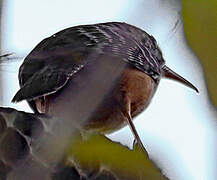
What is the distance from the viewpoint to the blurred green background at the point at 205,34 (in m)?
0.35

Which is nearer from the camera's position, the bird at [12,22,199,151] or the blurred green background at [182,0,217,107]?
the blurred green background at [182,0,217,107]

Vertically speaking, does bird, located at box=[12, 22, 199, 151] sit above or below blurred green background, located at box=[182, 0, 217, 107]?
below

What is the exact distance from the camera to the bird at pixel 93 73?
1145mm

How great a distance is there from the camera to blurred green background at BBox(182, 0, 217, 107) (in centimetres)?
35

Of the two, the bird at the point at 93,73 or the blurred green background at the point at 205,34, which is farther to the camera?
the bird at the point at 93,73

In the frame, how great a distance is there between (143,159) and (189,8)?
118 millimetres

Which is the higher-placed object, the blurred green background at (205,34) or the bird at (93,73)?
the blurred green background at (205,34)

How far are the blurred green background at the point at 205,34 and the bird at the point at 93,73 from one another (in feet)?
2.04

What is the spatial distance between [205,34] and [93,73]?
2.85 feet

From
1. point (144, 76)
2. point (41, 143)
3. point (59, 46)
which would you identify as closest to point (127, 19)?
point (41, 143)

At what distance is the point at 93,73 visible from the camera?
122 centimetres

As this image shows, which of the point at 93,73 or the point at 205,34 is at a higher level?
the point at 205,34

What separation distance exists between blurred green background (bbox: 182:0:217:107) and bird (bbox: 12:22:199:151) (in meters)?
0.62

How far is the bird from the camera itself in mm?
1145
